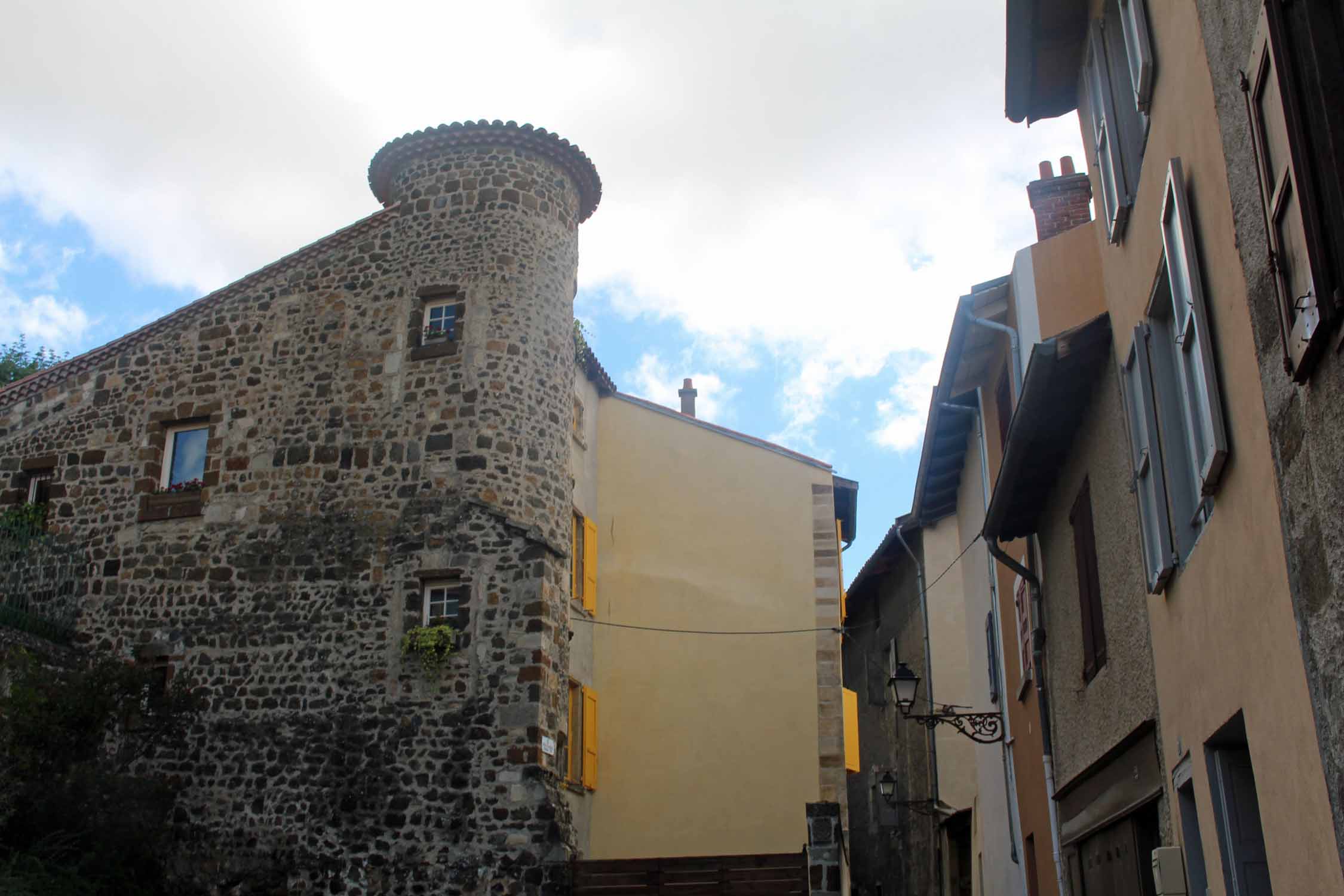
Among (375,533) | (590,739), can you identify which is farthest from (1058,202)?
(590,739)

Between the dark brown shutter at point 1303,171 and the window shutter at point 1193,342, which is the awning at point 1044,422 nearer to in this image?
the window shutter at point 1193,342

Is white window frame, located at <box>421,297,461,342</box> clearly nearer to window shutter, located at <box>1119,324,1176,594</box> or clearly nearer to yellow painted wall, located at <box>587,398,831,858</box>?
yellow painted wall, located at <box>587,398,831,858</box>

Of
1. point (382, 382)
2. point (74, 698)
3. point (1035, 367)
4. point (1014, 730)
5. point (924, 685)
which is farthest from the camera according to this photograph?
point (924, 685)

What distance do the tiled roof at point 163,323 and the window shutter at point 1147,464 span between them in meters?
11.4

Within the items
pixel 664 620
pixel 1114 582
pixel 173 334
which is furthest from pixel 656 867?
pixel 173 334

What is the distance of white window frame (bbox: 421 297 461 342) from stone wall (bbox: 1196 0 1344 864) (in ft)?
37.8

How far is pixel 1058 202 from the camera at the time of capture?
11.0m

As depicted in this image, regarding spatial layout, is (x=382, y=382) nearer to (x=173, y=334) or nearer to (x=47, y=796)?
(x=173, y=334)

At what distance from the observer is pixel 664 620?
18.3 m

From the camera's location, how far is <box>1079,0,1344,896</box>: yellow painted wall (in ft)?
13.0

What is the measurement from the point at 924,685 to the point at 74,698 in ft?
41.3

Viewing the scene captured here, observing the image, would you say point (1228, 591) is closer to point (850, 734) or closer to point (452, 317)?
point (452, 317)

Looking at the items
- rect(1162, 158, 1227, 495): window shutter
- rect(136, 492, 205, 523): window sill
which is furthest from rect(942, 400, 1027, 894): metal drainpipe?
rect(136, 492, 205, 523): window sill

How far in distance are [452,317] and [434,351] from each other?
1.63ft
